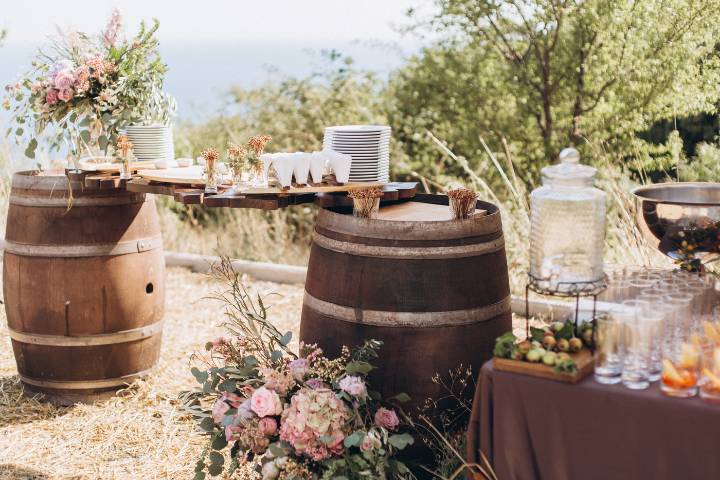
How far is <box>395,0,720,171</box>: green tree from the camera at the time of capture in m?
7.49

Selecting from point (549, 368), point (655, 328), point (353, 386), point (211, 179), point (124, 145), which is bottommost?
point (353, 386)

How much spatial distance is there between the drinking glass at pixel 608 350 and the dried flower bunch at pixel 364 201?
1209 millimetres

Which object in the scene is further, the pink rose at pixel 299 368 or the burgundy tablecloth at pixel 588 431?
the pink rose at pixel 299 368

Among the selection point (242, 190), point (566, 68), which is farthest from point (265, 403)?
point (566, 68)

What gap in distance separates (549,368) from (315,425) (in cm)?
96

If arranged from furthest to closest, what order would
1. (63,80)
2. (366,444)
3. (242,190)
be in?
1. (63,80)
2. (242,190)
3. (366,444)

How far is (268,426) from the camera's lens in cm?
308

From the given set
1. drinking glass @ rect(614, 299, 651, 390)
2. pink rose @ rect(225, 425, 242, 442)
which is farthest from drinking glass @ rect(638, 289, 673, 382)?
pink rose @ rect(225, 425, 242, 442)

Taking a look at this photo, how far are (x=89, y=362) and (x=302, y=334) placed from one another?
1.67 meters

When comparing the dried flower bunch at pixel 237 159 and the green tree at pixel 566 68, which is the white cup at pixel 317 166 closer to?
the dried flower bunch at pixel 237 159

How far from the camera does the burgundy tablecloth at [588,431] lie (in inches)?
87.6

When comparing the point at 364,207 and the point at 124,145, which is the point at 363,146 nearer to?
the point at 364,207

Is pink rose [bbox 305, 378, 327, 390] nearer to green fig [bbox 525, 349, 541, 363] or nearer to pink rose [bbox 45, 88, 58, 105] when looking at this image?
green fig [bbox 525, 349, 541, 363]

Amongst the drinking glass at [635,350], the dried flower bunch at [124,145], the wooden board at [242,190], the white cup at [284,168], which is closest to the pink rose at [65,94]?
the dried flower bunch at [124,145]
